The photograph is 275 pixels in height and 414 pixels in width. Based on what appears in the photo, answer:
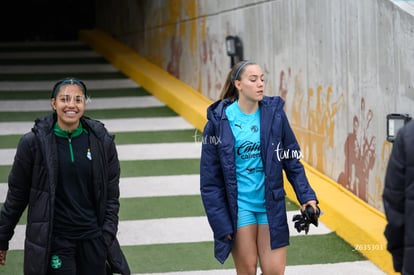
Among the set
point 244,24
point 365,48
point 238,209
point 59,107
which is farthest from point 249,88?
point 244,24

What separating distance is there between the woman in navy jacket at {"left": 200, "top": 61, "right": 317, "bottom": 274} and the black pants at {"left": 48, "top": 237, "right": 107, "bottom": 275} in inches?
28.7

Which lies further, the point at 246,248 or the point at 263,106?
the point at 263,106

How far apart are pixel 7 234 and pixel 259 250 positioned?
147 centimetres

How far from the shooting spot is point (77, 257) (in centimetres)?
470

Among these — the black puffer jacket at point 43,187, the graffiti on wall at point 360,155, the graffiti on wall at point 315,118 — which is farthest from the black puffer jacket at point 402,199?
the graffiti on wall at point 315,118

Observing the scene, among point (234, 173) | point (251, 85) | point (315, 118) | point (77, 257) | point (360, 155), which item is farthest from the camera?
point (315, 118)

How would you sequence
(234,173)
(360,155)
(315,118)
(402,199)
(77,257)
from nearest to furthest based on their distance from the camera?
1. (402,199)
2. (77,257)
3. (234,173)
4. (360,155)
5. (315,118)

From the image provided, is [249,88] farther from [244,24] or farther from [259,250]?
[244,24]

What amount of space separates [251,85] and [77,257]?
1466 millimetres

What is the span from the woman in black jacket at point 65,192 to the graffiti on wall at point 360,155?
363cm

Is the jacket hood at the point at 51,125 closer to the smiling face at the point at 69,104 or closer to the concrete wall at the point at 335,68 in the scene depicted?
the smiling face at the point at 69,104

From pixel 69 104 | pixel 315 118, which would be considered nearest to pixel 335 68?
pixel 315 118

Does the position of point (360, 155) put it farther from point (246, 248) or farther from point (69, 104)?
point (69, 104)

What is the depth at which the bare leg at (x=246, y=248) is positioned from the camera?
16.8ft
